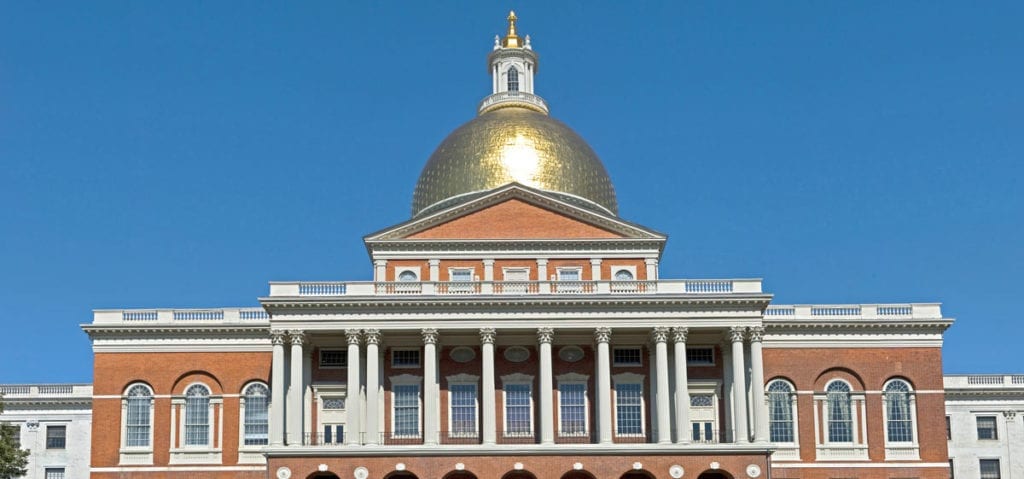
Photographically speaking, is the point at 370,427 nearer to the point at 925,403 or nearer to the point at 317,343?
the point at 317,343

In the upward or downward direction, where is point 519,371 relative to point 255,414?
upward

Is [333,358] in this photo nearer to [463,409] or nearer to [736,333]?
[463,409]

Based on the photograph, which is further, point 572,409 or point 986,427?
point 986,427

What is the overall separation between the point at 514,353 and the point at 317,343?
8855 millimetres

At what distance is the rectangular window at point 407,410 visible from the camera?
218 ft

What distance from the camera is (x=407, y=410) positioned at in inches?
2628

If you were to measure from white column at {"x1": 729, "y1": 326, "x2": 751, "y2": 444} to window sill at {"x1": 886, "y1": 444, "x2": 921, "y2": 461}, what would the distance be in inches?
291


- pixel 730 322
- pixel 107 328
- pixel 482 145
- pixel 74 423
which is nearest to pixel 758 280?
pixel 730 322

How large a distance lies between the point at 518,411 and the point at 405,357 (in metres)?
5.68

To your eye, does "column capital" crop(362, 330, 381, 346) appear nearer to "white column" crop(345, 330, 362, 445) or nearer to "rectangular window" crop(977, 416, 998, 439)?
"white column" crop(345, 330, 362, 445)

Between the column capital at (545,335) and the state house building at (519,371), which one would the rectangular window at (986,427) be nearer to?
the state house building at (519,371)

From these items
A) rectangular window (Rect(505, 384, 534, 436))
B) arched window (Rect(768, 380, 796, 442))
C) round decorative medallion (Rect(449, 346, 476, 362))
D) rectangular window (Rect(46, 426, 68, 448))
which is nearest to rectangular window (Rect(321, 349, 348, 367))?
round decorative medallion (Rect(449, 346, 476, 362))

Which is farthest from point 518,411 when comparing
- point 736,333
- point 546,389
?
point 736,333

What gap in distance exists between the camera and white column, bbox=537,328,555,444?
2514 inches
